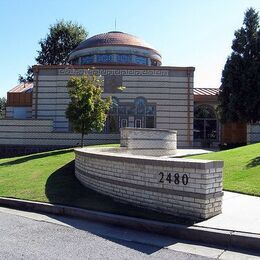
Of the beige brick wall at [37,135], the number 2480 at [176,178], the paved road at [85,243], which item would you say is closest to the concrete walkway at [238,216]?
the paved road at [85,243]

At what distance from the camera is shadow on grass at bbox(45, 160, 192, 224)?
8.69 metres

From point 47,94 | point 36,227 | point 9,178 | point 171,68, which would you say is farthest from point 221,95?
point 36,227

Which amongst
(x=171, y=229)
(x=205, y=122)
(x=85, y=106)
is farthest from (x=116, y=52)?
(x=171, y=229)

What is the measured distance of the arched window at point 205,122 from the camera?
40125 mm

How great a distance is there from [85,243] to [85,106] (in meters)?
17.2

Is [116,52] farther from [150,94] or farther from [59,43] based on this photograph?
[59,43]

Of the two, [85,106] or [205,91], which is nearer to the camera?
[85,106]

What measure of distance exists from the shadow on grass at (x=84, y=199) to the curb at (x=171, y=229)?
0.91 feet

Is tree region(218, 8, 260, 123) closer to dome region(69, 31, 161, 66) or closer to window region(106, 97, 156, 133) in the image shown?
window region(106, 97, 156, 133)

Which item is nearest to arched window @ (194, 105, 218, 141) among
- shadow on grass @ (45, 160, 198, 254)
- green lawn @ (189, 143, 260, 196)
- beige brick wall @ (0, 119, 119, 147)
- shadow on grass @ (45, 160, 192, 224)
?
beige brick wall @ (0, 119, 119, 147)

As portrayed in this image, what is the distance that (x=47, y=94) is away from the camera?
3672 centimetres

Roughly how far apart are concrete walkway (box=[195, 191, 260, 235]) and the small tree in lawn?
578 inches

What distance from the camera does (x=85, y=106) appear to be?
24094mm

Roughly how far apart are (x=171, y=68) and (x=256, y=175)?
80.9 feet
